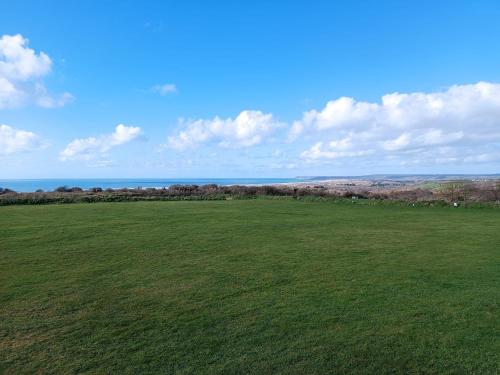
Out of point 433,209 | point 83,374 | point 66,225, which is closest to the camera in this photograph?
point 83,374

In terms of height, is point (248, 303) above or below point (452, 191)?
below

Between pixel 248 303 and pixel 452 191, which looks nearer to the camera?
pixel 248 303

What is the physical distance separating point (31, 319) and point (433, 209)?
51.3 feet

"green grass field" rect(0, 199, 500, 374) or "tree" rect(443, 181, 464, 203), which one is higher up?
"tree" rect(443, 181, 464, 203)

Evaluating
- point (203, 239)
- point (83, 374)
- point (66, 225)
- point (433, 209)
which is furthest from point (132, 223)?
point (433, 209)

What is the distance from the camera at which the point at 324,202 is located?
19141 millimetres

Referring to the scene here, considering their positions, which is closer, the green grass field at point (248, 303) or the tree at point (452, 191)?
the green grass field at point (248, 303)

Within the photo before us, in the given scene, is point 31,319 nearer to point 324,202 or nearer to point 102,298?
point 102,298

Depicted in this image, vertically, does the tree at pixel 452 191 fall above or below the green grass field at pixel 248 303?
above

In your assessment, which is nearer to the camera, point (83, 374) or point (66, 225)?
point (83, 374)

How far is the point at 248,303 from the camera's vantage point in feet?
15.8

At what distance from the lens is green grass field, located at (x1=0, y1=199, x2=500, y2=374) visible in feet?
11.5

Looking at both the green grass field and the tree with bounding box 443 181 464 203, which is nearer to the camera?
the green grass field

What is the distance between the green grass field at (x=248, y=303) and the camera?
3518mm
